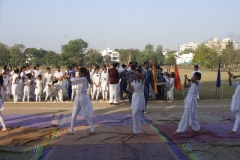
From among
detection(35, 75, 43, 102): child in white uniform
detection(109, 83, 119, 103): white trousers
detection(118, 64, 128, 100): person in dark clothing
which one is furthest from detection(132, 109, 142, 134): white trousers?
detection(35, 75, 43, 102): child in white uniform

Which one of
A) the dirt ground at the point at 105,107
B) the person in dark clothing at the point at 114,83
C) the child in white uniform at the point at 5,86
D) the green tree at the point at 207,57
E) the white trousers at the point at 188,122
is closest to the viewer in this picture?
the white trousers at the point at 188,122

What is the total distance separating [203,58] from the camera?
2975 inches

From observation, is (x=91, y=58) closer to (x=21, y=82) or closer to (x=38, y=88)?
(x=21, y=82)

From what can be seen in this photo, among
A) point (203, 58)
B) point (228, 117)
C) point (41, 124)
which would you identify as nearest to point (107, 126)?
point (41, 124)

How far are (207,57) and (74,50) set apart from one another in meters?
37.3

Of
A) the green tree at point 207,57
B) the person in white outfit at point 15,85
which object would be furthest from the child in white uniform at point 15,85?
the green tree at point 207,57

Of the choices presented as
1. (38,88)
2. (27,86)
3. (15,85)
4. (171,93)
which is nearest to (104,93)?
(38,88)

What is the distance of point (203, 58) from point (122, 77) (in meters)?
65.1

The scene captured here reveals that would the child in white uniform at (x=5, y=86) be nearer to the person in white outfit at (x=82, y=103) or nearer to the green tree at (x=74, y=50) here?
the person in white outfit at (x=82, y=103)

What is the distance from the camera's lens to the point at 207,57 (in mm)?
75000

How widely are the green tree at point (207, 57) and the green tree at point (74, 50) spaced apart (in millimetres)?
34076

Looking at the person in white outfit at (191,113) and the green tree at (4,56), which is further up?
the green tree at (4,56)

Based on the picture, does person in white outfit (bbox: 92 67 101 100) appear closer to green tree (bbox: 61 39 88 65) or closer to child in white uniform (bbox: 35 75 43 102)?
child in white uniform (bbox: 35 75 43 102)

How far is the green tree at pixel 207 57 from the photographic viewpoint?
242 feet
